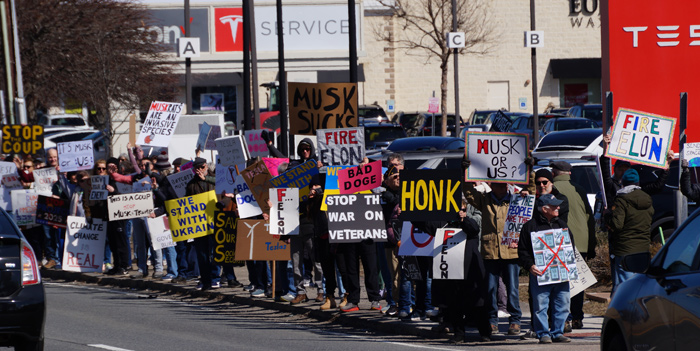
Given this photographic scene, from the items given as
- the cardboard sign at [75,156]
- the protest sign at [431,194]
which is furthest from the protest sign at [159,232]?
the protest sign at [431,194]

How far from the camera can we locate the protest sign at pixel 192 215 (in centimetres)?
1703

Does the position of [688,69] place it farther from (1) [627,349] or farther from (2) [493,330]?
(1) [627,349]

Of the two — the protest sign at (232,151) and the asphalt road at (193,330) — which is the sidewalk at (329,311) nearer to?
the asphalt road at (193,330)

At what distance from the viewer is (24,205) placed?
850 inches

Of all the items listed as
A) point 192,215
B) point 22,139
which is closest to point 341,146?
point 192,215

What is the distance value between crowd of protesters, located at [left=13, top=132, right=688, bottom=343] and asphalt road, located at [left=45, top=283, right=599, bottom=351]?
399mm

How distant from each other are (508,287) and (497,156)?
136cm

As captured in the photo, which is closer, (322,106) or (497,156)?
(497,156)

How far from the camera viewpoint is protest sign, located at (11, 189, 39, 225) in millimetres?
21422

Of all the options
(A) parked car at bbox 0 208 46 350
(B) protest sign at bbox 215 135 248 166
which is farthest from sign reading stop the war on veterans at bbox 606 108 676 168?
(A) parked car at bbox 0 208 46 350

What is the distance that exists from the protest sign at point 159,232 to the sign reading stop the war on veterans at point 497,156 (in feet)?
22.6

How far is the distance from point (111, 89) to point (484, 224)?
88.7 ft

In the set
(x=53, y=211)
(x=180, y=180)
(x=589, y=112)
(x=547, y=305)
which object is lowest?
(x=547, y=305)

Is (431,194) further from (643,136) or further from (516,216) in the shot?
(643,136)
